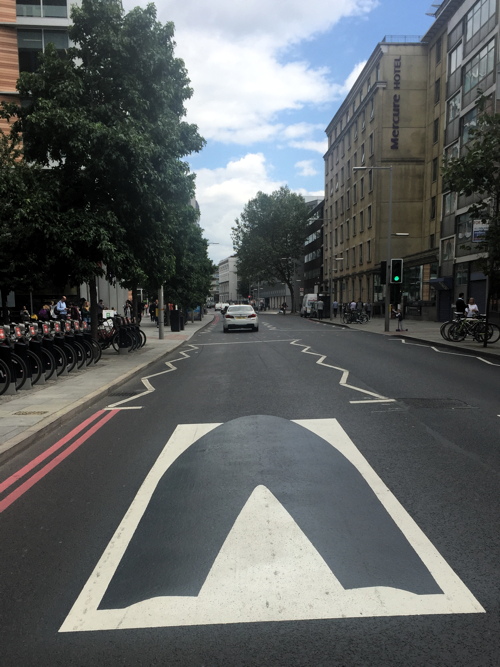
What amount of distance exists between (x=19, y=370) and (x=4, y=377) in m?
0.47

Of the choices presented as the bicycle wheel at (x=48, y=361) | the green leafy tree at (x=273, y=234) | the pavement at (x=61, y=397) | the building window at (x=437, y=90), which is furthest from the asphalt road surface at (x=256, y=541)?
Answer: the green leafy tree at (x=273, y=234)

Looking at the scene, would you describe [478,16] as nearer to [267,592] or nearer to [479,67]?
[479,67]

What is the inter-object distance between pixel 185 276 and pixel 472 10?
2294 cm

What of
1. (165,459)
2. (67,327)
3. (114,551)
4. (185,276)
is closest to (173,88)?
(67,327)

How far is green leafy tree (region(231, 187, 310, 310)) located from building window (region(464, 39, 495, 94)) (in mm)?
40329

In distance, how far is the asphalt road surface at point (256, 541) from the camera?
2.36m

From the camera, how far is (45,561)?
316 cm

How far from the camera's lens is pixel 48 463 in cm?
521

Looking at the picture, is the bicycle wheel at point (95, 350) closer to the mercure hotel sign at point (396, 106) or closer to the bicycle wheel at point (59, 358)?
the bicycle wheel at point (59, 358)

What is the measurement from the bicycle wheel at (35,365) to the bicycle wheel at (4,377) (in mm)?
945

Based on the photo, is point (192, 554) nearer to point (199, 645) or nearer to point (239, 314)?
point (199, 645)

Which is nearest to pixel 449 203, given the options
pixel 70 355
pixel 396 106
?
pixel 396 106

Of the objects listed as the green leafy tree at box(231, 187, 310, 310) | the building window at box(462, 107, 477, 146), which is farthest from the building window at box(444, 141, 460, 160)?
the green leafy tree at box(231, 187, 310, 310)

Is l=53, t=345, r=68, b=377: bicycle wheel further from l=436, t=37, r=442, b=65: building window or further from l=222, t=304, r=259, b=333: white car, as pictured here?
l=436, t=37, r=442, b=65: building window
